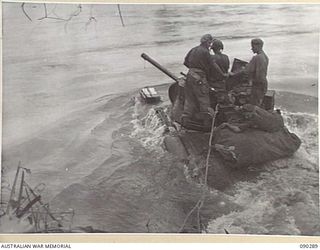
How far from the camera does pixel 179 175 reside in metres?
1.08

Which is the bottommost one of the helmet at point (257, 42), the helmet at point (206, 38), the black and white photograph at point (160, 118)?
the black and white photograph at point (160, 118)

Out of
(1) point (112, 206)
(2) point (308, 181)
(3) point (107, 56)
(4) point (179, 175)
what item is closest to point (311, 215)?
(2) point (308, 181)

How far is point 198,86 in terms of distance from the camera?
1.10 m

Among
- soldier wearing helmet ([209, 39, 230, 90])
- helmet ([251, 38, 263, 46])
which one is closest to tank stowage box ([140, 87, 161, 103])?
soldier wearing helmet ([209, 39, 230, 90])

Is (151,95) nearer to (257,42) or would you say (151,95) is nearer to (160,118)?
(160,118)

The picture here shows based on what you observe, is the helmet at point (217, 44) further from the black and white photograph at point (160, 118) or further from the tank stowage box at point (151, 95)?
the tank stowage box at point (151, 95)

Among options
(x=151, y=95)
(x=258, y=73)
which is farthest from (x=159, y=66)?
(x=258, y=73)

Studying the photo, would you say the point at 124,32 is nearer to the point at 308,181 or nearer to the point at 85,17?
the point at 85,17

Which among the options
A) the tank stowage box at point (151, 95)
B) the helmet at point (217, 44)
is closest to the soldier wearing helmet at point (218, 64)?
the helmet at point (217, 44)

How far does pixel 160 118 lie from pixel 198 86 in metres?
0.10

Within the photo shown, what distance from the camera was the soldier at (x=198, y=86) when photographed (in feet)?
3.59

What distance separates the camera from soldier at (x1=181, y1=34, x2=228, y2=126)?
1.09 meters

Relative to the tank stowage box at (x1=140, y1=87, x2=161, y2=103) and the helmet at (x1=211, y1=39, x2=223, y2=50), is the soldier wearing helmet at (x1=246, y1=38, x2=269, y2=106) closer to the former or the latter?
the helmet at (x1=211, y1=39, x2=223, y2=50)

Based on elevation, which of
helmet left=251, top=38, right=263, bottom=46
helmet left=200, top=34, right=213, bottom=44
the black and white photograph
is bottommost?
the black and white photograph
